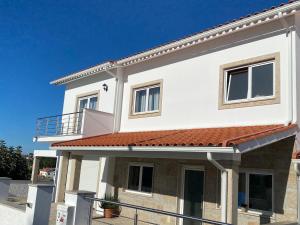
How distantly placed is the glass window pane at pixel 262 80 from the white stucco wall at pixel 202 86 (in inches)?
23.1

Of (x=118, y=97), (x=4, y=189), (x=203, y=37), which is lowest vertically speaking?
(x=4, y=189)

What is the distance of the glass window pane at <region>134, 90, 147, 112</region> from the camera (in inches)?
747

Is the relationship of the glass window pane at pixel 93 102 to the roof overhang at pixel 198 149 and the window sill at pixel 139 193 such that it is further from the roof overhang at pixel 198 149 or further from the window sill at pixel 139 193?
the roof overhang at pixel 198 149

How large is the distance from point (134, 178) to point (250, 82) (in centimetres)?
832

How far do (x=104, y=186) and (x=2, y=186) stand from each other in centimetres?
642

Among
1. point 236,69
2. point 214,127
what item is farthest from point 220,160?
point 236,69

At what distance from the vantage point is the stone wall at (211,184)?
11.6 m

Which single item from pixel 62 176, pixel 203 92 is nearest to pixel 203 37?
pixel 203 92

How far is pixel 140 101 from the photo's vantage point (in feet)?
63.3

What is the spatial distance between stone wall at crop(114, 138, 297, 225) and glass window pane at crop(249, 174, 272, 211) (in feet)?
1.08

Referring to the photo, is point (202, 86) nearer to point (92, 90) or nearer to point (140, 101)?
point (140, 101)

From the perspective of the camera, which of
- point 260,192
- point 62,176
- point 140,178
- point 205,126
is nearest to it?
point 260,192

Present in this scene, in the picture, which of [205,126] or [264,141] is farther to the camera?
[205,126]

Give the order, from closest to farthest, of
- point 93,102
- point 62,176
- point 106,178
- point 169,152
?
1. point 169,152
2. point 106,178
3. point 62,176
4. point 93,102
